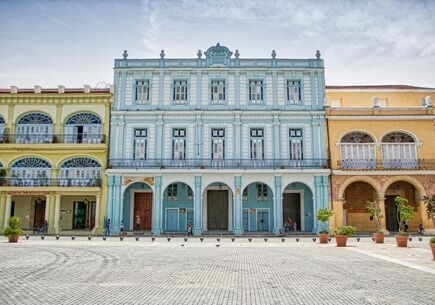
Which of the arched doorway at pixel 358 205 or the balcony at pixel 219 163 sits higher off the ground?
the balcony at pixel 219 163

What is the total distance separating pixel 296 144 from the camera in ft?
100

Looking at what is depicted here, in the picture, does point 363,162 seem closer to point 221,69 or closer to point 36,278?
point 221,69

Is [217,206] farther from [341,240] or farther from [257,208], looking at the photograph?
[341,240]

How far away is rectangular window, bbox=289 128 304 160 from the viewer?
3031 cm

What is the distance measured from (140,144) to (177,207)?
17.9 feet

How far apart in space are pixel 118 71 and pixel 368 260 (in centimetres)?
2321

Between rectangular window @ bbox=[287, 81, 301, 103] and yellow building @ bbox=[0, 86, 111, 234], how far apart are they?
13578 mm

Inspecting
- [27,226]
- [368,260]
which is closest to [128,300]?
[368,260]

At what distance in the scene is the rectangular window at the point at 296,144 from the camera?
30.3 metres

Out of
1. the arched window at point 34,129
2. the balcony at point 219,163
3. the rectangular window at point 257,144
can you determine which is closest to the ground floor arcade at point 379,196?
the balcony at point 219,163

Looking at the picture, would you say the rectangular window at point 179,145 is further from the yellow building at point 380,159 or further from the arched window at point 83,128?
the yellow building at point 380,159

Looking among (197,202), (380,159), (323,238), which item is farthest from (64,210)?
(380,159)

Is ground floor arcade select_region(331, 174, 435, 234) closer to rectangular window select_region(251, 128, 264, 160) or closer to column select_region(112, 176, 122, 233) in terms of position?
rectangular window select_region(251, 128, 264, 160)

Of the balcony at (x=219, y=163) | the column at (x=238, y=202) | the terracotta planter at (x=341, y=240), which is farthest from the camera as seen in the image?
the balcony at (x=219, y=163)
